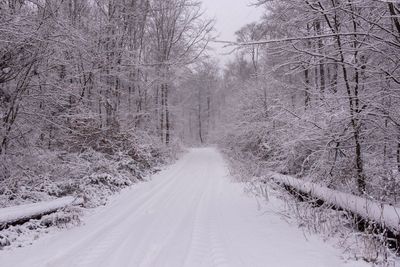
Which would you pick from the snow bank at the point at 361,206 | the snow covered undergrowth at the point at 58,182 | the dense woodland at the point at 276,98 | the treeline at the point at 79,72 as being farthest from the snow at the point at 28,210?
the snow bank at the point at 361,206

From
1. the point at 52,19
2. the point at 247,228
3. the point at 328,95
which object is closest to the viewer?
the point at 247,228

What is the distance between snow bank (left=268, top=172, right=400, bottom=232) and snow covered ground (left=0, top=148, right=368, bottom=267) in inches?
36.2

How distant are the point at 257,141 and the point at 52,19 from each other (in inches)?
525

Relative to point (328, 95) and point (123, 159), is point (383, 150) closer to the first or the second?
point (328, 95)

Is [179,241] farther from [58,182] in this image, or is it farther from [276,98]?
[276,98]

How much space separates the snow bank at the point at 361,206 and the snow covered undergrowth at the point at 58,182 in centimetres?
515

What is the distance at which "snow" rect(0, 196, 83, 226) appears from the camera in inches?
242

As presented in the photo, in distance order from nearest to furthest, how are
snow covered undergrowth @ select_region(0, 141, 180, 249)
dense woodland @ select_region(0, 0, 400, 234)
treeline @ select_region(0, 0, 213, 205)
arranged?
dense woodland @ select_region(0, 0, 400, 234) < snow covered undergrowth @ select_region(0, 141, 180, 249) < treeline @ select_region(0, 0, 213, 205)

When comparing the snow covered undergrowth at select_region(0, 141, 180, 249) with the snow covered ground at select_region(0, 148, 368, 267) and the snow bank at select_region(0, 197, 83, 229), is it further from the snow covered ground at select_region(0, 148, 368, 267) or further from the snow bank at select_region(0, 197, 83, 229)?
the snow covered ground at select_region(0, 148, 368, 267)

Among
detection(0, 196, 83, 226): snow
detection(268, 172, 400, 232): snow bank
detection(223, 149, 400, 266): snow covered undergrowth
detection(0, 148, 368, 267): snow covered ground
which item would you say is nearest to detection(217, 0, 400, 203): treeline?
detection(268, 172, 400, 232): snow bank

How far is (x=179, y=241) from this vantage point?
5441mm

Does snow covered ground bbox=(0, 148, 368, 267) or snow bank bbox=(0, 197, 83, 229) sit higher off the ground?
snow bank bbox=(0, 197, 83, 229)

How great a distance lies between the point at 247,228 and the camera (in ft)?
20.6

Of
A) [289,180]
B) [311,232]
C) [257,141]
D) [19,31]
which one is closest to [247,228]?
[311,232]
